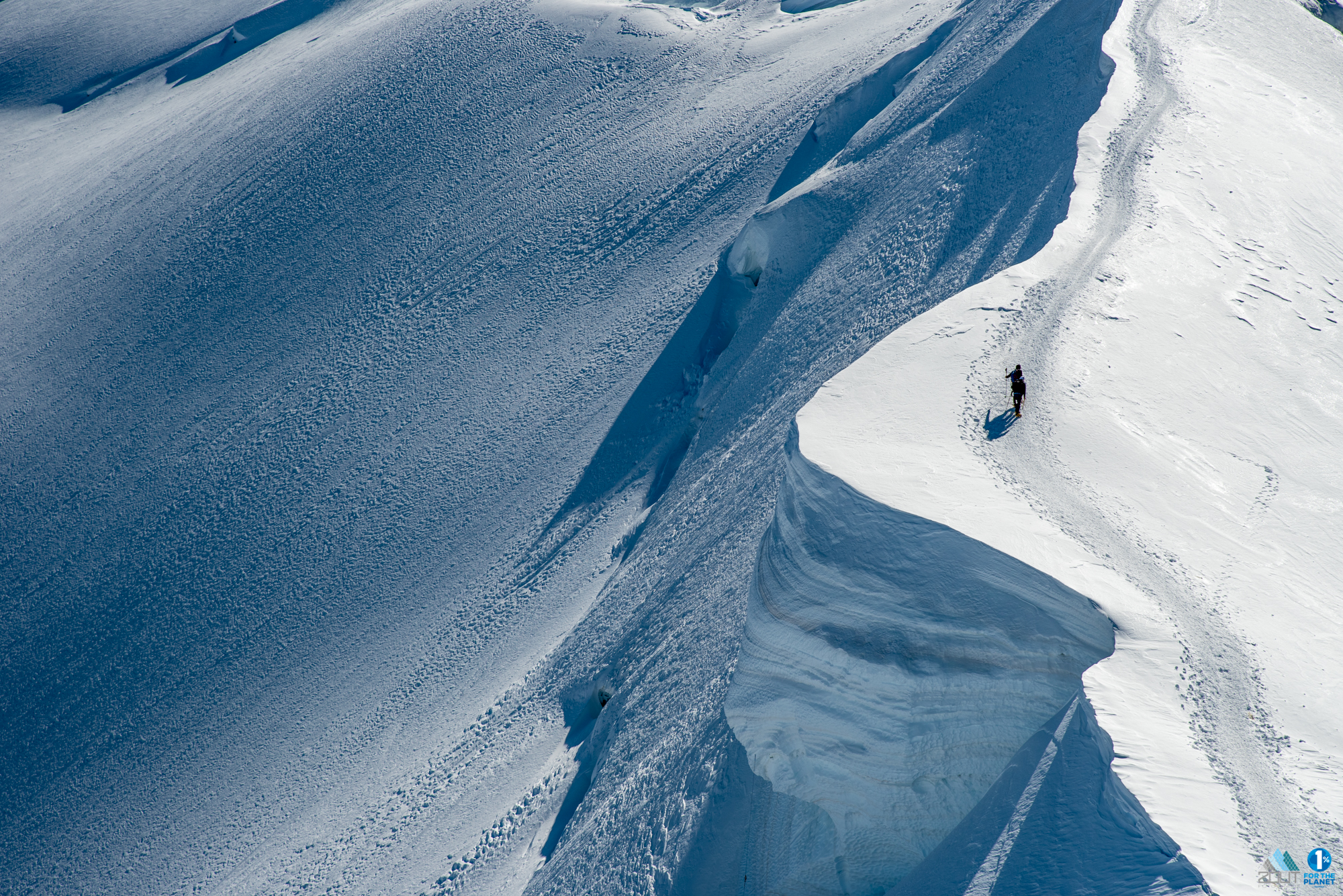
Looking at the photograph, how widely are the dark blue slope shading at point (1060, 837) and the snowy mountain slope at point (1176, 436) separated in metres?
0.34

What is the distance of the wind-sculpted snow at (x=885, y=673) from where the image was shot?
11.7 metres

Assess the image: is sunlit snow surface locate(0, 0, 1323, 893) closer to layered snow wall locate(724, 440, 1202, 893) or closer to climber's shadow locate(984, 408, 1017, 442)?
layered snow wall locate(724, 440, 1202, 893)

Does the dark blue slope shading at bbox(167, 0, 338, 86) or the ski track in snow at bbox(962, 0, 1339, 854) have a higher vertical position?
the dark blue slope shading at bbox(167, 0, 338, 86)

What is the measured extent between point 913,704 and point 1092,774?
2657 mm

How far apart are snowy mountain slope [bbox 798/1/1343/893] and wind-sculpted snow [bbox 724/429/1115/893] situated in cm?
50

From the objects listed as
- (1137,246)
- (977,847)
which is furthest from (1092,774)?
(1137,246)

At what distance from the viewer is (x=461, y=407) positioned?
33.2 m

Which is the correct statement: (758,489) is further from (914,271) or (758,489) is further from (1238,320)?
(1238,320)

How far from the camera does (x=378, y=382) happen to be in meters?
34.4

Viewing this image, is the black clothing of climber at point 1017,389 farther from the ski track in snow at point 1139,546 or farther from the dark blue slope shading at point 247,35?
the dark blue slope shading at point 247,35

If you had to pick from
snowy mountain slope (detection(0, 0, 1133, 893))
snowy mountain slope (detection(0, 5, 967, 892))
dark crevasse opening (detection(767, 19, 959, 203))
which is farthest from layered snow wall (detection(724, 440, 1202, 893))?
dark crevasse opening (detection(767, 19, 959, 203))

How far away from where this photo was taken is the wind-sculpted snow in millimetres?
11719

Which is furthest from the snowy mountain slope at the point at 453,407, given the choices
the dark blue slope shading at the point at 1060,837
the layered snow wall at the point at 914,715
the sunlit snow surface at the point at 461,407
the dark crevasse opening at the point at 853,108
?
the dark blue slope shading at the point at 1060,837

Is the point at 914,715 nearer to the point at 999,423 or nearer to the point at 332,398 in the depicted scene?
the point at 999,423
